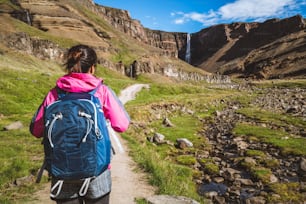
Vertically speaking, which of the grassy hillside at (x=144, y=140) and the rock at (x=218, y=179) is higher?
the grassy hillside at (x=144, y=140)

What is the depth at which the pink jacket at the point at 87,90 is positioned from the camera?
3871 millimetres

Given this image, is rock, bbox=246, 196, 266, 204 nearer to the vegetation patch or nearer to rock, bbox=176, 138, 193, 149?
the vegetation patch

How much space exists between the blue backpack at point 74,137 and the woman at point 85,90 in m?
0.16

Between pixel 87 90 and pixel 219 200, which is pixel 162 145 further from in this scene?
pixel 87 90

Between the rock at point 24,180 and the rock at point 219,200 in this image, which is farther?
the rock at point 219,200

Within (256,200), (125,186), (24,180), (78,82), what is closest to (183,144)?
(256,200)

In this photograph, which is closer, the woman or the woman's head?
the woman

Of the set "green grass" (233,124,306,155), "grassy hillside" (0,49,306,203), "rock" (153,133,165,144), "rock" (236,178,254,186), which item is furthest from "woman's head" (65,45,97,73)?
"green grass" (233,124,306,155)

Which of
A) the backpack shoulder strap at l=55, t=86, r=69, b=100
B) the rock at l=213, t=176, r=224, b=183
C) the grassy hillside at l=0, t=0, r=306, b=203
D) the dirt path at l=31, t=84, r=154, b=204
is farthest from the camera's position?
the rock at l=213, t=176, r=224, b=183

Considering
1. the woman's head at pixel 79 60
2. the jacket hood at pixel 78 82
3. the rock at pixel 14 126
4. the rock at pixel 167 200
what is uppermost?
the woman's head at pixel 79 60

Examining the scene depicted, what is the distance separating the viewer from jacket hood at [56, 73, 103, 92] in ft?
12.6

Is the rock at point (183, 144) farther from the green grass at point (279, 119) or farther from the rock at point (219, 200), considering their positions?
the green grass at point (279, 119)

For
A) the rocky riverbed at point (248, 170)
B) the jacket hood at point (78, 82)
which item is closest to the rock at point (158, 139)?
the rocky riverbed at point (248, 170)

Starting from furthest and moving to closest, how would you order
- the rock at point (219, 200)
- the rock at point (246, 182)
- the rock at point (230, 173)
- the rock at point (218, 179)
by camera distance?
1. the rock at point (230, 173)
2. the rock at point (218, 179)
3. the rock at point (246, 182)
4. the rock at point (219, 200)
